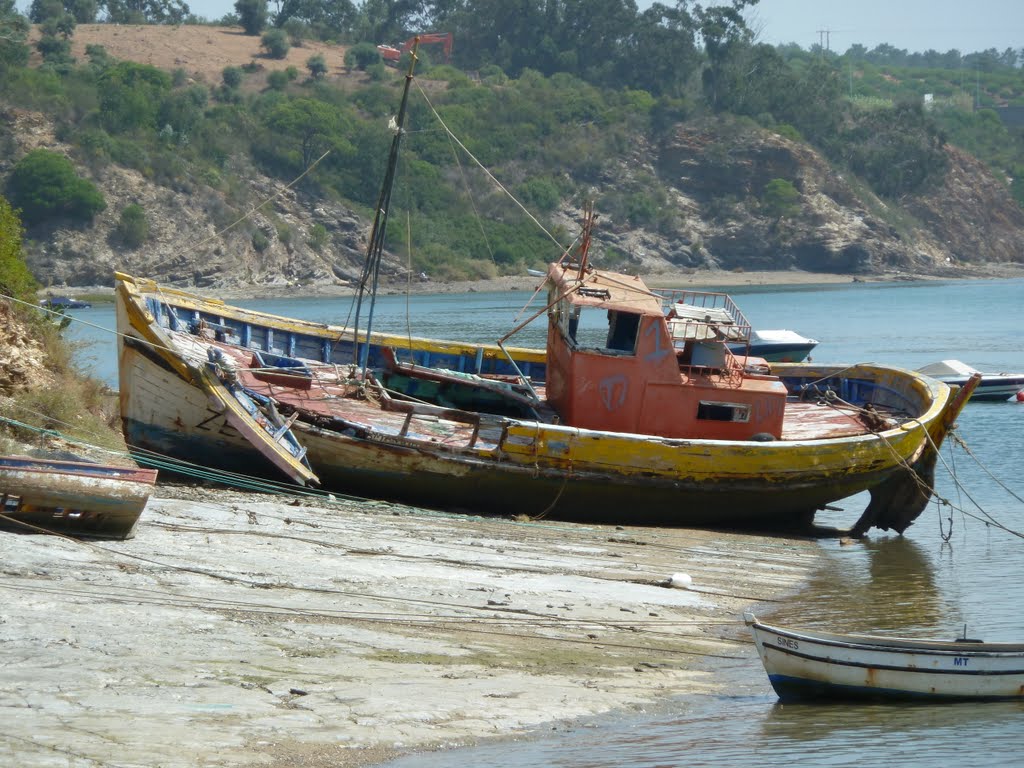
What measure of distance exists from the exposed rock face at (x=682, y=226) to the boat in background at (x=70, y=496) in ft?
195

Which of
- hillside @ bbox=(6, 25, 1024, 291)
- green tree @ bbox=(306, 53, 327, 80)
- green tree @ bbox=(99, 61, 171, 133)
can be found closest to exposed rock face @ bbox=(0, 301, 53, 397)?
hillside @ bbox=(6, 25, 1024, 291)

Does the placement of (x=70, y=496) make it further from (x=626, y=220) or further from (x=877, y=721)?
(x=626, y=220)

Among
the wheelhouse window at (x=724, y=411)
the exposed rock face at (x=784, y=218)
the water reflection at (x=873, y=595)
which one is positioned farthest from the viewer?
A: the exposed rock face at (x=784, y=218)

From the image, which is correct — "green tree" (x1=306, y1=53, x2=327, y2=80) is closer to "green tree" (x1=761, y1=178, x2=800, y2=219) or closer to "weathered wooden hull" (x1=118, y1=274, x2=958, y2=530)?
"green tree" (x1=761, y1=178, x2=800, y2=219)

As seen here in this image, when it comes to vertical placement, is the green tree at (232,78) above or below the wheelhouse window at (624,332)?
above

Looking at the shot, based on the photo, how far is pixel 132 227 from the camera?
83438mm

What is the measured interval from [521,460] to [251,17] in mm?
130844

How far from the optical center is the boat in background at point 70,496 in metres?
12.2

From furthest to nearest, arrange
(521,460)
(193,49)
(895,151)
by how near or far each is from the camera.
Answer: (193,49)
(895,151)
(521,460)

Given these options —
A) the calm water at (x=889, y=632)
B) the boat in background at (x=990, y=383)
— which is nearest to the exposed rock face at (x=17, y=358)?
the calm water at (x=889, y=632)

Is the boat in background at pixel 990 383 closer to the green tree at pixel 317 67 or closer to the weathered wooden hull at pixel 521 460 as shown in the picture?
the weathered wooden hull at pixel 521 460

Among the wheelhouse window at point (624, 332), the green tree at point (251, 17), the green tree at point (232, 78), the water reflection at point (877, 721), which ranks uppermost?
the green tree at point (251, 17)

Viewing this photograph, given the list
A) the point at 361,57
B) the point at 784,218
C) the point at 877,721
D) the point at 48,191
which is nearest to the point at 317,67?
the point at 361,57

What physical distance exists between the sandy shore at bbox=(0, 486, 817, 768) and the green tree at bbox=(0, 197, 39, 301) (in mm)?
6569
